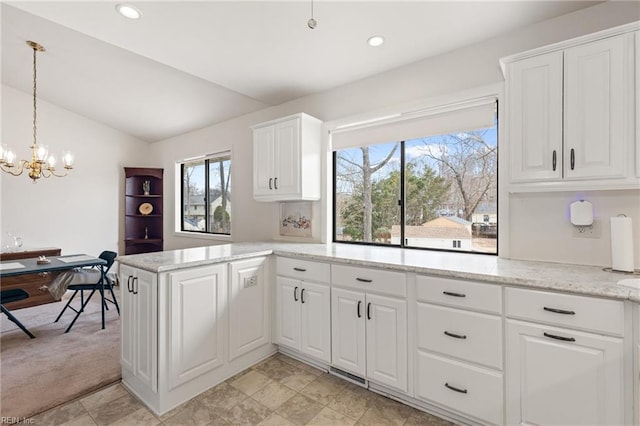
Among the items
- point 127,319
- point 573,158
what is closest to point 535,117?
point 573,158

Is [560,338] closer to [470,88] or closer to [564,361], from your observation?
[564,361]

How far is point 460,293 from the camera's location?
1798mm

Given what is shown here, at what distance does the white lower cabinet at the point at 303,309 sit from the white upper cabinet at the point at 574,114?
62.7 inches

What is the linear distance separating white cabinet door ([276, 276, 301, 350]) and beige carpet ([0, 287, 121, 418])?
131 cm

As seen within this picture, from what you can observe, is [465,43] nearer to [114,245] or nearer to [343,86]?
[343,86]

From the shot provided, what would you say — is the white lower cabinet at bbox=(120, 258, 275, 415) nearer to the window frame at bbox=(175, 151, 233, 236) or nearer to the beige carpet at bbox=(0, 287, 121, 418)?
the beige carpet at bbox=(0, 287, 121, 418)

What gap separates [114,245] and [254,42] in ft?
15.5

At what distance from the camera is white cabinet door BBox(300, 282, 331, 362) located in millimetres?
2387

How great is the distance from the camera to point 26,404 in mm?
2025

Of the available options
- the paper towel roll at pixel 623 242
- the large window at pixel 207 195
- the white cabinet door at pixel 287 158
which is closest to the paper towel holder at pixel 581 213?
the paper towel roll at pixel 623 242

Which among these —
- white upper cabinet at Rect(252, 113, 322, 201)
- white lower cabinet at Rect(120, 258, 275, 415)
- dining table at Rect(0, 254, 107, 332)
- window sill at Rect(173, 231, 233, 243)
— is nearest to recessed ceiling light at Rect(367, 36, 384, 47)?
white upper cabinet at Rect(252, 113, 322, 201)

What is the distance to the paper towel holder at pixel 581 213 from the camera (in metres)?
1.91

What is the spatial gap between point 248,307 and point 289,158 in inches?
59.3

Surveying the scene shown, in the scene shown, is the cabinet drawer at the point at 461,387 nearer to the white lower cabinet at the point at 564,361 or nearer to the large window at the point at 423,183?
the white lower cabinet at the point at 564,361
